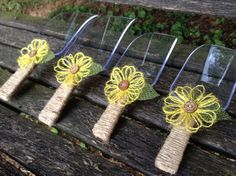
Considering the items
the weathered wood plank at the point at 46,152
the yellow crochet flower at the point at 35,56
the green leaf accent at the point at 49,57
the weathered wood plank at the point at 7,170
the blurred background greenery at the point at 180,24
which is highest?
the blurred background greenery at the point at 180,24

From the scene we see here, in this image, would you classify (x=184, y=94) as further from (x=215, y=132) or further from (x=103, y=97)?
(x=103, y=97)

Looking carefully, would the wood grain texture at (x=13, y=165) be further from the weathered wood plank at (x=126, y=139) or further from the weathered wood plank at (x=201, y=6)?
the weathered wood plank at (x=201, y=6)

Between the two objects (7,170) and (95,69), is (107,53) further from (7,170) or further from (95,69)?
(7,170)

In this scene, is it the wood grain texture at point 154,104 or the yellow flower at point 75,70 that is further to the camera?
the yellow flower at point 75,70

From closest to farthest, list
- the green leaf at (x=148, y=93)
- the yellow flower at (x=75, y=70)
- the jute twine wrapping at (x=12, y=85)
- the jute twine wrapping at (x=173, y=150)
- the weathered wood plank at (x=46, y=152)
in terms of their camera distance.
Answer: the jute twine wrapping at (x=173, y=150) → the weathered wood plank at (x=46, y=152) → the green leaf at (x=148, y=93) → the yellow flower at (x=75, y=70) → the jute twine wrapping at (x=12, y=85)

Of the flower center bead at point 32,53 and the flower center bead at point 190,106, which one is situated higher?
the flower center bead at point 32,53

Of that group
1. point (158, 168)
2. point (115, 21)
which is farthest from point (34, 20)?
point (158, 168)

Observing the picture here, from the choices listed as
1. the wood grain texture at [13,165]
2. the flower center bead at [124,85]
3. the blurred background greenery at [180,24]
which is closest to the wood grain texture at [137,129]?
the flower center bead at [124,85]

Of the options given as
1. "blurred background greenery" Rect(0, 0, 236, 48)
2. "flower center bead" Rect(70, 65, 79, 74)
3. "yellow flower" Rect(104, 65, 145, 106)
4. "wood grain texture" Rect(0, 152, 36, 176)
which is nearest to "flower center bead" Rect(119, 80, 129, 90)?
"yellow flower" Rect(104, 65, 145, 106)
